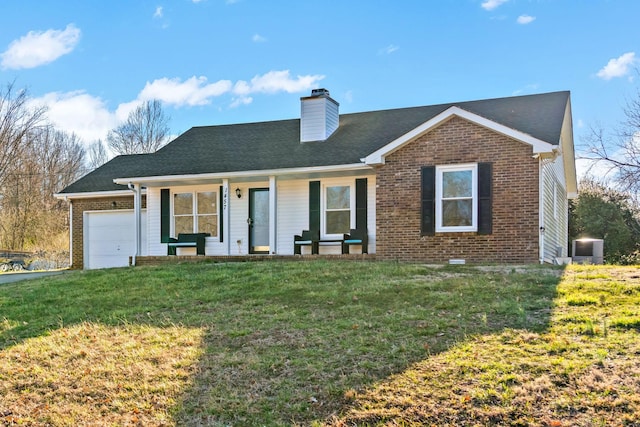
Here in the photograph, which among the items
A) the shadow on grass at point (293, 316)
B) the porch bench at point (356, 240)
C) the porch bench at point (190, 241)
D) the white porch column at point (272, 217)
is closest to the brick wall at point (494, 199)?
the porch bench at point (356, 240)

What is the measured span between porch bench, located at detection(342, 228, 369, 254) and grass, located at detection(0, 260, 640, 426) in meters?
4.80

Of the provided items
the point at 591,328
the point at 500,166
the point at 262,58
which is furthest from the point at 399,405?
the point at 262,58

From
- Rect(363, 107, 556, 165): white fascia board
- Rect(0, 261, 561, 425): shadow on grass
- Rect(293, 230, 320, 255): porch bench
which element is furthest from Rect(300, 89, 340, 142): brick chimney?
Rect(0, 261, 561, 425): shadow on grass

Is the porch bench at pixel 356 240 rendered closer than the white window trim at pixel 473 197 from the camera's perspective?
No

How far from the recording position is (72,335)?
28.7 ft

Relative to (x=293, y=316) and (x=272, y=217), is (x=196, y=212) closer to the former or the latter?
(x=272, y=217)

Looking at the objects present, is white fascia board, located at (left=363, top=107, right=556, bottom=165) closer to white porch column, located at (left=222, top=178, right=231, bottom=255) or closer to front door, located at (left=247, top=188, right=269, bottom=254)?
front door, located at (left=247, top=188, right=269, bottom=254)

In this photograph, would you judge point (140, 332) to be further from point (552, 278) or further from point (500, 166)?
point (500, 166)

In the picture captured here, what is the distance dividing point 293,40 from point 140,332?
9279mm

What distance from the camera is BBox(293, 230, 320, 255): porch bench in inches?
651

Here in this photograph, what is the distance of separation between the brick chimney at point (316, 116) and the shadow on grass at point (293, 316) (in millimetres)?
6260

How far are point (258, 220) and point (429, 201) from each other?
5455mm

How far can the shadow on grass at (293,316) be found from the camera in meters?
6.36

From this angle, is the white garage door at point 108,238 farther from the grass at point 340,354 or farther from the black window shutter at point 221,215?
the grass at point 340,354
